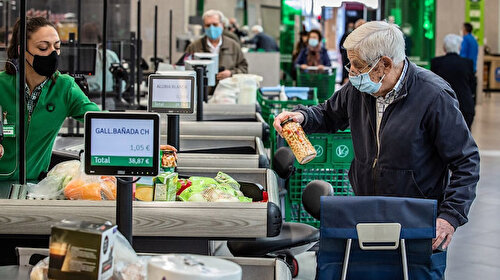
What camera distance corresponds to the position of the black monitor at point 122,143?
229 centimetres

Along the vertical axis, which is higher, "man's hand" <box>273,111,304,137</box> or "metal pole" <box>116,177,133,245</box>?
"man's hand" <box>273,111,304,137</box>

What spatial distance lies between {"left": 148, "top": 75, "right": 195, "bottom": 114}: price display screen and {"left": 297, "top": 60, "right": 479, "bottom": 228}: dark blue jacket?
1.11 m

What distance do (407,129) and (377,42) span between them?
353mm

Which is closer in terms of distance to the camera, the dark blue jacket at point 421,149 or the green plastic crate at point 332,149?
the dark blue jacket at point 421,149

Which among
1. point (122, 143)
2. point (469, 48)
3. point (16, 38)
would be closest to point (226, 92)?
point (16, 38)

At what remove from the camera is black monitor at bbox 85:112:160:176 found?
2.29 metres

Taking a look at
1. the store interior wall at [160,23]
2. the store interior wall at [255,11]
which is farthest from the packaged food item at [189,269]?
the store interior wall at [255,11]

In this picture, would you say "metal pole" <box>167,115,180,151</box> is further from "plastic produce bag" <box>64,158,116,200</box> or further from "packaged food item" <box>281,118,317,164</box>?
"plastic produce bag" <box>64,158,116,200</box>

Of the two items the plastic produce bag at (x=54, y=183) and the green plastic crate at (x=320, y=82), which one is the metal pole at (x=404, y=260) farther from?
the green plastic crate at (x=320, y=82)

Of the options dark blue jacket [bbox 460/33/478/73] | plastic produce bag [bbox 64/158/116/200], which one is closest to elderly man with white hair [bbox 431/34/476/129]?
dark blue jacket [bbox 460/33/478/73]

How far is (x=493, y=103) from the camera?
22.9m

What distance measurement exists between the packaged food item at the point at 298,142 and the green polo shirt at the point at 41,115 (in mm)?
1197

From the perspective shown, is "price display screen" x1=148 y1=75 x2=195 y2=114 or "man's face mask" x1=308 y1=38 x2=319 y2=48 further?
"man's face mask" x1=308 y1=38 x2=319 y2=48

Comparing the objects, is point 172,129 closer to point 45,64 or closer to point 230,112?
point 45,64
